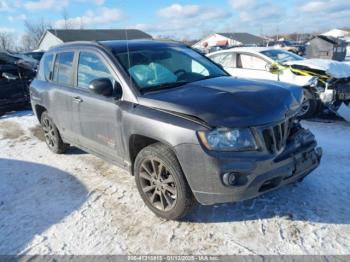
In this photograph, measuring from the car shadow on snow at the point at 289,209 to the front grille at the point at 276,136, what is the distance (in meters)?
0.84

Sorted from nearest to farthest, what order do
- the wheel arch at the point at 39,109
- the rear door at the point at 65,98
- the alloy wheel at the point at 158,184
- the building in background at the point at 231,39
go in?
the alloy wheel at the point at 158,184 → the rear door at the point at 65,98 → the wheel arch at the point at 39,109 → the building in background at the point at 231,39

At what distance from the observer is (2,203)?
166 inches

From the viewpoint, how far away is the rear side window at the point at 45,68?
5.44 meters

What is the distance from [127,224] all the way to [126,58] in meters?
1.90

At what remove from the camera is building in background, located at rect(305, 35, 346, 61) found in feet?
67.3

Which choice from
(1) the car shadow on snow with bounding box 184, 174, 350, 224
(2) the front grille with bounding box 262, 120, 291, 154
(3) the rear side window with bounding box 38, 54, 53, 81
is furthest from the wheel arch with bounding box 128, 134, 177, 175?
(3) the rear side window with bounding box 38, 54, 53, 81

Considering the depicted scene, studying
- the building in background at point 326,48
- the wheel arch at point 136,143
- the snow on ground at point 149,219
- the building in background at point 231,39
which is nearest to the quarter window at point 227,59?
the snow on ground at point 149,219

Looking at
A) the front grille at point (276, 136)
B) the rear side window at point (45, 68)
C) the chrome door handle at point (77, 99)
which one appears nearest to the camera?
the front grille at point (276, 136)

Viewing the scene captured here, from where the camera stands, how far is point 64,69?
4938 millimetres

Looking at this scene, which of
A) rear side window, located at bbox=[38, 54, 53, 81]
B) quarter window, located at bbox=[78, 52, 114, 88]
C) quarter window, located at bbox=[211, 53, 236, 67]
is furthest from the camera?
quarter window, located at bbox=[211, 53, 236, 67]

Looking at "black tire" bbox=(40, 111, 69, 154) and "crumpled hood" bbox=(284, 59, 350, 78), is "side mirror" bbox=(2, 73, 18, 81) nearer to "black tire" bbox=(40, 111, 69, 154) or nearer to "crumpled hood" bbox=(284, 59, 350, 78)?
"black tire" bbox=(40, 111, 69, 154)

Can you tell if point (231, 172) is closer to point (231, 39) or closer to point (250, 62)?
point (250, 62)

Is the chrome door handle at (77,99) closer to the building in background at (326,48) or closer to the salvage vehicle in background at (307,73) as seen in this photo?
the salvage vehicle in background at (307,73)

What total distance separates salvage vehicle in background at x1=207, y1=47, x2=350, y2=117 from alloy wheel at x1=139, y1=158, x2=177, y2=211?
4.17 metres
